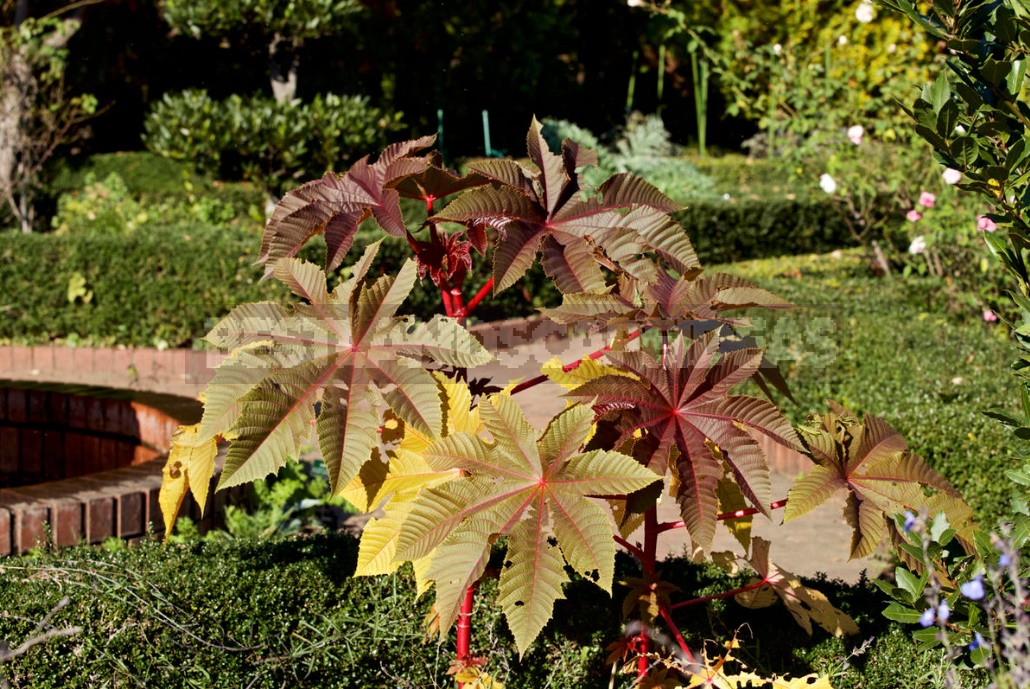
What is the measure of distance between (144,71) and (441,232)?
12984 millimetres

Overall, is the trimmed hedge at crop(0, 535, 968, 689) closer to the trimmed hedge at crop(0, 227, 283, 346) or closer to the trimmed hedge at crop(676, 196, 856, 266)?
the trimmed hedge at crop(0, 227, 283, 346)

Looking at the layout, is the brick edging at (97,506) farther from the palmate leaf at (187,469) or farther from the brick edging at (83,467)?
the palmate leaf at (187,469)

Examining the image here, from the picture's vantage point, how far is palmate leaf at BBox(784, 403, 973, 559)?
176 centimetres

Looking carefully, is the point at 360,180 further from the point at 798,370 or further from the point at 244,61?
the point at 244,61

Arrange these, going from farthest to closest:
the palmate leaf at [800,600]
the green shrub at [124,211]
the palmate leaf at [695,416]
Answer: the green shrub at [124,211] → the palmate leaf at [800,600] → the palmate leaf at [695,416]

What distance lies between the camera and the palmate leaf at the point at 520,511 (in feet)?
5.05

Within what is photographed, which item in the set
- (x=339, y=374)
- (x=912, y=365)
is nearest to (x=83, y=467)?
(x=339, y=374)

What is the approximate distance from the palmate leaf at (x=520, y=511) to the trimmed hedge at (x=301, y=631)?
51cm

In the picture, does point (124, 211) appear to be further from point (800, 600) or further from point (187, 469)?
point (800, 600)

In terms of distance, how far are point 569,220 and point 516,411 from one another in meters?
0.36

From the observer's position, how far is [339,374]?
1.62m

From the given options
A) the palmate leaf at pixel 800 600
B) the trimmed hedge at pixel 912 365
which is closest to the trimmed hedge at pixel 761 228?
the trimmed hedge at pixel 912 365

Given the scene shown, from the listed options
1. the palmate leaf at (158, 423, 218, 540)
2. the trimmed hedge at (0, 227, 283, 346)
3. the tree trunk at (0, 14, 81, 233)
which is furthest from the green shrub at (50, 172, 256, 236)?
the palmate leaf at (158, 423, 218, 540)

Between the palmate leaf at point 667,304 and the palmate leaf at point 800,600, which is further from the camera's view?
the palmate leaf at point 800,600
